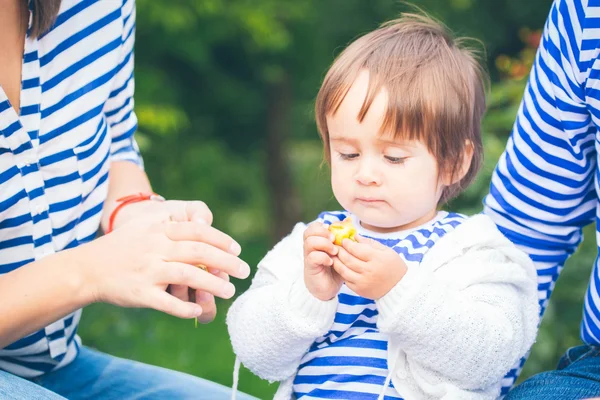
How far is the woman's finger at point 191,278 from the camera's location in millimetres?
1476

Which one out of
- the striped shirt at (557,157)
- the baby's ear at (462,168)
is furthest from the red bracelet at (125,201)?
the striped shirt at (557,157)

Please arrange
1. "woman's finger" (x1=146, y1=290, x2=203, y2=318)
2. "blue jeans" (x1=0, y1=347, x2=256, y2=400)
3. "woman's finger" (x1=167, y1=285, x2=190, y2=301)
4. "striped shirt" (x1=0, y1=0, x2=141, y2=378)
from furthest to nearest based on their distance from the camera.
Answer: "blue jeans" (x1=0, y1=347, x2=256, y2=400) → "striped shirt" (x1=0, y1=0, x2=141, y2=378) → "woman's finger" (x1=167, y1=285, x2=190, y2=301) → "woman's finger" (x1=146, y1=290, x2=203, y2=318)

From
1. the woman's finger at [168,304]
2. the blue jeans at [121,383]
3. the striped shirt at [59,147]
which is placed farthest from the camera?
the blue jeans at [121,383]

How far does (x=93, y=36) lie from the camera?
6.36 feet

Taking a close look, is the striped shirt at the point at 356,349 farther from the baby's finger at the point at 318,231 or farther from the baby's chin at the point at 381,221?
the baby's finger at the point at 318,231

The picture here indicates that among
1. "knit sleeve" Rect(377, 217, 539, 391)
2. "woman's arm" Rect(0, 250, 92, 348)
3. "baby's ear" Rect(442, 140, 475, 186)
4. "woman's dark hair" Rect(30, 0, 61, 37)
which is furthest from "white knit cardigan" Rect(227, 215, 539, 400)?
"woman's dark hair" Rect(30, 0, 61, 37)

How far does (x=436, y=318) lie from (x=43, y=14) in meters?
1.15

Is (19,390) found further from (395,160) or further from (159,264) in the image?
(395,160)

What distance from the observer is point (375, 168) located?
5.47ft

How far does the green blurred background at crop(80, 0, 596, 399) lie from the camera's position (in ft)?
12.0

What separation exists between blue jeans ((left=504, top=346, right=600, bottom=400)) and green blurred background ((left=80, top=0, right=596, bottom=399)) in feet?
4.79

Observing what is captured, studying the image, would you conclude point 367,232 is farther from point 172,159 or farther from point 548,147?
point 172,159

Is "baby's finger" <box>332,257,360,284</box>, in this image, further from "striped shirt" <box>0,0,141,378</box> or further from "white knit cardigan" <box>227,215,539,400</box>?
"striped shirt" <box>0,0,141,378</box>

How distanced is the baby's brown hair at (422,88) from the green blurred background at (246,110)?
1416mm
